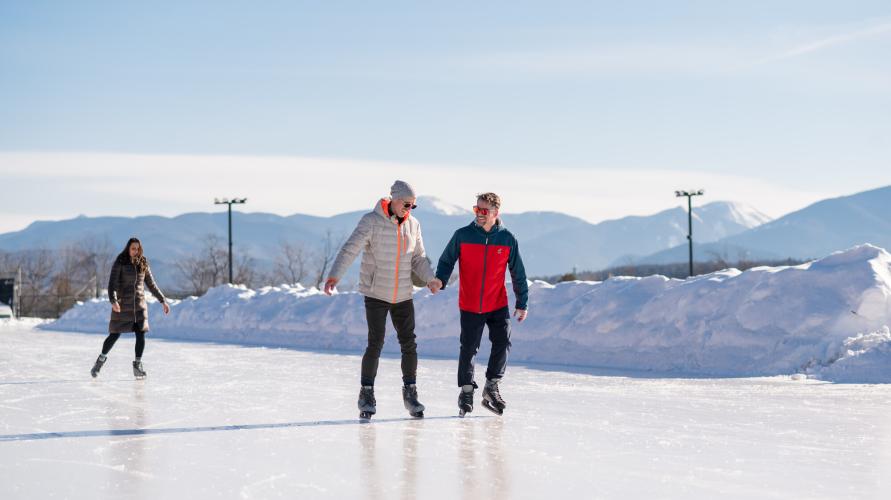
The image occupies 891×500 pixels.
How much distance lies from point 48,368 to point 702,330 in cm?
818

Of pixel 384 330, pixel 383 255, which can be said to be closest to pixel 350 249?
pixel 383 255

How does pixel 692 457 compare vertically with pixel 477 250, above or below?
below

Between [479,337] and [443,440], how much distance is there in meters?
1.47

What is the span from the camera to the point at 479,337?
820 centimetres

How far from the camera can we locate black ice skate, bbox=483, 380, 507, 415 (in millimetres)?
8125

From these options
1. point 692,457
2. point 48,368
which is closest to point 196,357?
point 48,368

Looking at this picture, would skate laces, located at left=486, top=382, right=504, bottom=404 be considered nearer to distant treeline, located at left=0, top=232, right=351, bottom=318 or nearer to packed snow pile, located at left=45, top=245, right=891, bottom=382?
packed snow pile, located at left=45, top=245, right=891, bottom=382

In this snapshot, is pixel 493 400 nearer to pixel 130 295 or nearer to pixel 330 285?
pixel 330 285

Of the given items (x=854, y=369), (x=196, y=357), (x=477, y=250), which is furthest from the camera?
(x=196, y=357)

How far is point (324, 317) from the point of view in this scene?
66.3 feet

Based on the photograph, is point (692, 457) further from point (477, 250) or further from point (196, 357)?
point (196, 357)

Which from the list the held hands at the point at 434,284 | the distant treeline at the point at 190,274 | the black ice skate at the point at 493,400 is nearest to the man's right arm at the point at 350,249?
the held hands at the point at 434,284

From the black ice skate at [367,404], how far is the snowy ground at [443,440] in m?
0.12

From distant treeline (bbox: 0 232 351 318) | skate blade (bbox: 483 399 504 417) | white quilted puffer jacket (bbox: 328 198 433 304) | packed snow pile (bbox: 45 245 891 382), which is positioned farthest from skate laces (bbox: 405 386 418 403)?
distant treeline (bbox: 0 232 351 318)
